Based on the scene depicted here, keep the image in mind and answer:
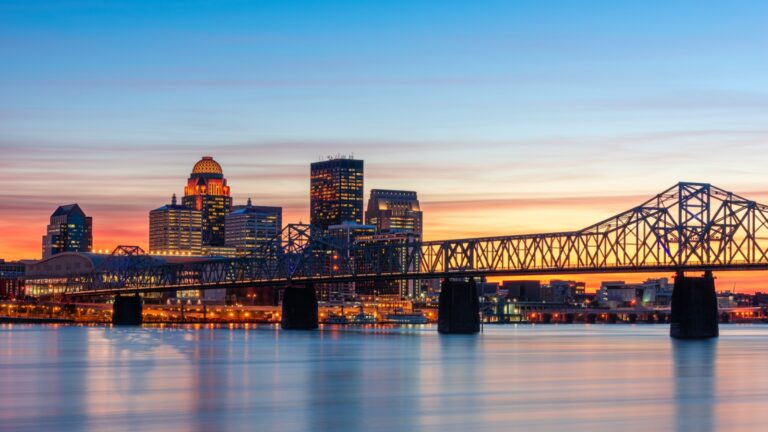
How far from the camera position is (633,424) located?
50281 mm

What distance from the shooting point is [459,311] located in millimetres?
164500

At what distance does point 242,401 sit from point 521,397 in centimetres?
1406

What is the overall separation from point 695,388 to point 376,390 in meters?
Result: 17.6

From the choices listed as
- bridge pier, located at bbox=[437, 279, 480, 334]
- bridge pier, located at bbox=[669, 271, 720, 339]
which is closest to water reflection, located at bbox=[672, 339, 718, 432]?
bridge pier, located at bbox=[669, 271, 720, 339]

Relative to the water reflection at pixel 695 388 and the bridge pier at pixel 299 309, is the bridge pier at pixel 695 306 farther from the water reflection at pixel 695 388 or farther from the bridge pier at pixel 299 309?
the bridge pier at pixel 299 309

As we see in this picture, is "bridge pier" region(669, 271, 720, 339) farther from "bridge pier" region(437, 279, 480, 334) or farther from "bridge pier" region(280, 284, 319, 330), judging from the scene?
"bridge pier" region(280, 284, 319, 330)

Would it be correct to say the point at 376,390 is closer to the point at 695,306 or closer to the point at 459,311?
the point at 695,306

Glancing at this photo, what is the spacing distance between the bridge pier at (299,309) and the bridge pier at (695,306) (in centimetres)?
5838

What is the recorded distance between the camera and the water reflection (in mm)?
51606

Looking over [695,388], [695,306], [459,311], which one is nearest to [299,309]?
[459,311]

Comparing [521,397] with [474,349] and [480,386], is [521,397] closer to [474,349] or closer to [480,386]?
[480,386]

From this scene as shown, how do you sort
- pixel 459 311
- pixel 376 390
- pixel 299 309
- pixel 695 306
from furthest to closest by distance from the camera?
pixel 299 309 → pixel 459 311 → pixel 695 306 → pixel 376 390

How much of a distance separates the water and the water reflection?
0.36 feet

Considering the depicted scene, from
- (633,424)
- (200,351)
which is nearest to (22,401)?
(633,424)
